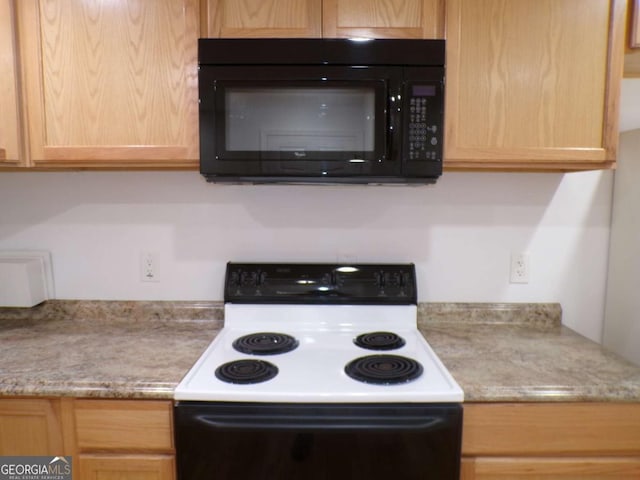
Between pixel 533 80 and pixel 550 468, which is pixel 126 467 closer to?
pixel 550 468

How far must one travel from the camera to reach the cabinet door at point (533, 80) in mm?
1244

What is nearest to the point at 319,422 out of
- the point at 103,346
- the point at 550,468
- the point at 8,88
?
the point at 550,468

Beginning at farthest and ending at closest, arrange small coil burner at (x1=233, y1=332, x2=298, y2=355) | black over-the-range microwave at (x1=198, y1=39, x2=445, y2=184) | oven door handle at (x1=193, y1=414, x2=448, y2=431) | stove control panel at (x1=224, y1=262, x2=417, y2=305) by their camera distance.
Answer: stove control panel at (x1=224, y1=262, x2=417, y2=305), small coil burner at (x1=233, y1=332, x2=298, y2=355), black over-the-range microwave at (x1=198, y1=39, x2=445, y2=184), oven door handle at (x1=193, y1=414, x2=448, y2=431)

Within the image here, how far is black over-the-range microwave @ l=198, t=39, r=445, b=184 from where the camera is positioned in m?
1.21

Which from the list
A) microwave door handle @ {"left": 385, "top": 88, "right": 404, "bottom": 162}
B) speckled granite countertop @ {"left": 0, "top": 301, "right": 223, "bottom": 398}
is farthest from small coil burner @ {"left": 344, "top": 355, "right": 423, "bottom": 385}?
microwave door handle @ {"left": 385, "top": 88, "right": 404, "bottom": 162}

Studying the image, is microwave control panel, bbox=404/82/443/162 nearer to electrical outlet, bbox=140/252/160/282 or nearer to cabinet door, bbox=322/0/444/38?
cabinet door, bbox=322/0/444/38

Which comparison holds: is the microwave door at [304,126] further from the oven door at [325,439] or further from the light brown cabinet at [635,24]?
the light brown cabinet at [635,24]

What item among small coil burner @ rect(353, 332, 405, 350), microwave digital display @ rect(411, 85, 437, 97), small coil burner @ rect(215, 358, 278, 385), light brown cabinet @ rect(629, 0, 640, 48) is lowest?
small coil burner @ rect(353, 332, 405, 350)

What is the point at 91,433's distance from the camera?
1104mm

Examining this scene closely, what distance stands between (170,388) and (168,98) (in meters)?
0.85

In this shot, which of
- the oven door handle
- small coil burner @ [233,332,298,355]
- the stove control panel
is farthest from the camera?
the stove control panel

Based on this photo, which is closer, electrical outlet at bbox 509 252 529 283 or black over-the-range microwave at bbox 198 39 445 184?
black over-the-range microwave at bbox 198 39 445 184

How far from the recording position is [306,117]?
1226 millimetres

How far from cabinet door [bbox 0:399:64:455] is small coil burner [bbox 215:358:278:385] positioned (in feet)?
1.46
